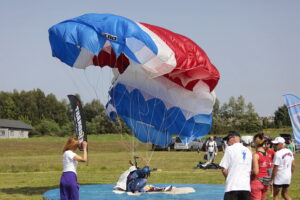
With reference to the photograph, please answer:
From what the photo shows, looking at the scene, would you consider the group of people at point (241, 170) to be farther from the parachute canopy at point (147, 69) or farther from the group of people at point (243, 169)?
the parachute canopy at point (147, 69)

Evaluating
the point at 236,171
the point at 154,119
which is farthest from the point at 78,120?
the point at 236,171

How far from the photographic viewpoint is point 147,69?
450 inches

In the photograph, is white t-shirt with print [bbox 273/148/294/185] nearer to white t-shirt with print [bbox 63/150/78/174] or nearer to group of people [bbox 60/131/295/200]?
group of people [bbox 60/131/295/200]

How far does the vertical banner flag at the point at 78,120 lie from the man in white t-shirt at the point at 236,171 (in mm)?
6228

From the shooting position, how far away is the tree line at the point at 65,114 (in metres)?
73.6

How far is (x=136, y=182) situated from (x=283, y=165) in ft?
14.6

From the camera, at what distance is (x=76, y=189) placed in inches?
320

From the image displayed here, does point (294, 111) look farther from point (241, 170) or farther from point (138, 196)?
point (241, 170)

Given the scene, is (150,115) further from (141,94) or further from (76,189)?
(76,189)

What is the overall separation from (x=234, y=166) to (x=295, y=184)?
26.8ft

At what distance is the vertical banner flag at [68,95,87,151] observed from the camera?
497 inches

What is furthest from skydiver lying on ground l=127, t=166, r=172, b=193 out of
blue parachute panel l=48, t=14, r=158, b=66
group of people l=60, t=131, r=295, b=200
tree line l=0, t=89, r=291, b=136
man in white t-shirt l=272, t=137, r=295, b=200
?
tree line l=0, t=89, r=291, b=136

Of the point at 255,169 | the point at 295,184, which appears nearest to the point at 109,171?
the point at 295,184

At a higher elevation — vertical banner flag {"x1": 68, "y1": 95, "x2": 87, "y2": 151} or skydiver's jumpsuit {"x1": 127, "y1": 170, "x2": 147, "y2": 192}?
vertical banner flag {"x1": 68, "y1": 95, "x2": 87, "y2": 151}
